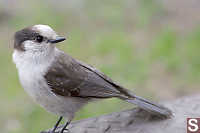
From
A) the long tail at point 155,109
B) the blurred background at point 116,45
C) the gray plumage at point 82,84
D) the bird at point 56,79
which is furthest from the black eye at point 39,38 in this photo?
the blurred background at point 116,45

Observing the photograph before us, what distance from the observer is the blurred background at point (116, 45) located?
7.02m

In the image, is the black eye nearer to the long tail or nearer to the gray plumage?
the gray plumage

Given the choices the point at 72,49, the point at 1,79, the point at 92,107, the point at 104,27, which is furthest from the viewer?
the point at 104,27

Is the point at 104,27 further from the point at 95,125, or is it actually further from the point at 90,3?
the point at 95,125

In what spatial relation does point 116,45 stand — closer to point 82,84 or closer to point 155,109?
point 82,84

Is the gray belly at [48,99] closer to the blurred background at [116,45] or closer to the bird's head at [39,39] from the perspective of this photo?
the bird's head at [39,39]

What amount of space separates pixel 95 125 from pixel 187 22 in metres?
5.24

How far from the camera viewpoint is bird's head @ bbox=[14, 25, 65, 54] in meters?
4.16

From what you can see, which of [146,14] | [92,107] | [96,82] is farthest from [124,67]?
[96,82]

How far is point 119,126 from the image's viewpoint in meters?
4.20

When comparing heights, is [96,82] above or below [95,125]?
above

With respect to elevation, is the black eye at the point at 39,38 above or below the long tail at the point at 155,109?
Answer: above

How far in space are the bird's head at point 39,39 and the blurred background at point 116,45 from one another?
2.43 meters

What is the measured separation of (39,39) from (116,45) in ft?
13.4
